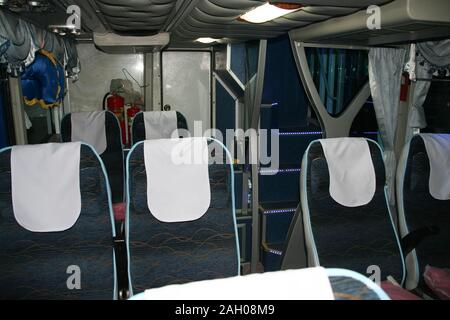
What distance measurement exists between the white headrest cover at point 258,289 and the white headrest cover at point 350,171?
1.31 m

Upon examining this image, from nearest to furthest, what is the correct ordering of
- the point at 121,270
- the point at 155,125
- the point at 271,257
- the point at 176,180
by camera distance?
the point at 176,180 < the point at 121,270 < the point at 271,257 < the point at 155,125

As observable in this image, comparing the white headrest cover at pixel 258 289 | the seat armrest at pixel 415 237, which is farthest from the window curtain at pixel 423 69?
the white headrest cover at pixel 258 289

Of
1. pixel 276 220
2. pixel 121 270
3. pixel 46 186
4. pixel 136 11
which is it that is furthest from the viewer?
pixel 276 220

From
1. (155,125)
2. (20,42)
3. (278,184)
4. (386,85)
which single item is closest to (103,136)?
(155,125)

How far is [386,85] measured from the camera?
3350 mm

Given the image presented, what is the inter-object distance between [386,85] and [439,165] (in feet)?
4.19

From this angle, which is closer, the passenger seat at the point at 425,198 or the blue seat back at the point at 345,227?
the blue seat back at the point at 345,227

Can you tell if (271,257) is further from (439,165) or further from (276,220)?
(439,165)

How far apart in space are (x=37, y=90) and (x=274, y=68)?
9.17 feet

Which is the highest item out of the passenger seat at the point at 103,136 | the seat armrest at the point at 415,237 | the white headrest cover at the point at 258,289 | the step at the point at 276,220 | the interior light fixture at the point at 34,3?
the interior light fixture at the point at 34,3

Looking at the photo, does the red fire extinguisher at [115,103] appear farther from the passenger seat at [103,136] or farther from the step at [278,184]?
the step at [278,184]

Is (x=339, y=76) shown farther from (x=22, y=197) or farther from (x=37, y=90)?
(x=22, y=197)

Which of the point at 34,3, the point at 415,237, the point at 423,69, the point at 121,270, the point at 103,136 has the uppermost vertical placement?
the point at 34,3

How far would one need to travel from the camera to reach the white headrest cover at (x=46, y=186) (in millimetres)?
1830
